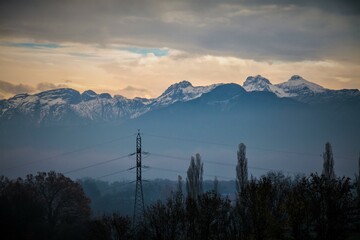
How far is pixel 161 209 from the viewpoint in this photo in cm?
5375

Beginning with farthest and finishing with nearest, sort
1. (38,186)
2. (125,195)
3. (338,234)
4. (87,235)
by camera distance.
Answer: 1. (125,195)
2. (38,186)
3. (87,235)
4. (338,234)

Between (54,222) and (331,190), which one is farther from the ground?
(331,190)

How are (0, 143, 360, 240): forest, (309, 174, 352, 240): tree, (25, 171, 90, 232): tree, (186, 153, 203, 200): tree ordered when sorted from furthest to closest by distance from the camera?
(25, 171, 90, 232): tree → (186, 153, 203, 200): tree → (0, 143, 360, 240): forest → (309, 174, 352, 240): tree

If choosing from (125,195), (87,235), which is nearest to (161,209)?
(87,235)

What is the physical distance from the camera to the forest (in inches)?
1663

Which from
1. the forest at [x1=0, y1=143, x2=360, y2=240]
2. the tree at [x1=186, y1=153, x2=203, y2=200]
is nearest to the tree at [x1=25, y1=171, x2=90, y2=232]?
the forest at [x1=0, y1=143, x2=360, y2=240]

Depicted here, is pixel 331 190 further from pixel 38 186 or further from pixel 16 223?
pixel 38 186

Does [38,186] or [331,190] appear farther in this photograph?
[38,186]

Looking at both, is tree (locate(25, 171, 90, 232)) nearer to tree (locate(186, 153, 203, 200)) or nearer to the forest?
the forest

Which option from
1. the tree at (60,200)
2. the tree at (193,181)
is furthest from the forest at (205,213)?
the tree at (193,181)

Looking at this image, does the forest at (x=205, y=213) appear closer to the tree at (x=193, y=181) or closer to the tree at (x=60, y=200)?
the tree at (x=60, y=200)

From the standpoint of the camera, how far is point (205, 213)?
53.7 meters

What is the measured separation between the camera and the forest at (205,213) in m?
42.2

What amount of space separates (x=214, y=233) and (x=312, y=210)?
56.2 feet
